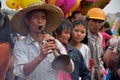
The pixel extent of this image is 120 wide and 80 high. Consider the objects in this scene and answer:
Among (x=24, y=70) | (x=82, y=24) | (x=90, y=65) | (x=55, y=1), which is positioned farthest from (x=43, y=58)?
(x=55, y=1)

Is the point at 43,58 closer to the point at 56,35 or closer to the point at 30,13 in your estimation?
the point at 30,13

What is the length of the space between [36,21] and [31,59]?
0.33 metres

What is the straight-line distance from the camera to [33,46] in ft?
9.84

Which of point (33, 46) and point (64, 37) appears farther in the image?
point (64, 37)

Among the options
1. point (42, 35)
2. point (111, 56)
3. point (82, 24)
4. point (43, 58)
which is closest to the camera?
point (43, 58)

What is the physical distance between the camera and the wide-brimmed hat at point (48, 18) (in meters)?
3.06

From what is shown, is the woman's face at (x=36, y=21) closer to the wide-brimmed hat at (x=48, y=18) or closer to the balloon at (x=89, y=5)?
the wide-brimmed hat at (x=48, y=18)

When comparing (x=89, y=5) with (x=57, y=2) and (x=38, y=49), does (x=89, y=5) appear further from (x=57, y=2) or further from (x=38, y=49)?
(x=38, y=49)

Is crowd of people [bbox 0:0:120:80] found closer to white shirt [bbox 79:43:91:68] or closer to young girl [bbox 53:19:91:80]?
young girl [bbox 53:19:91:80]

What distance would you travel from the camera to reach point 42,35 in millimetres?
2965

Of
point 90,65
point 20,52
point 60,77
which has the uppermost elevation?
point 20,52

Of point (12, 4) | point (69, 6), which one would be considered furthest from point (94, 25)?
point (12, 4)

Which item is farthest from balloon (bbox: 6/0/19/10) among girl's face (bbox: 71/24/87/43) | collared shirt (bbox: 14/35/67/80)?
collared shirt (bbox: 14/35/67/80)

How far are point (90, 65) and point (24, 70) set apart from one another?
5.87 ft
